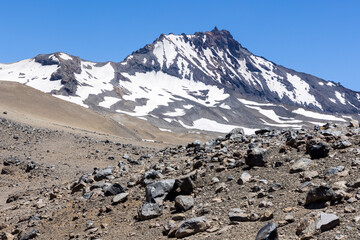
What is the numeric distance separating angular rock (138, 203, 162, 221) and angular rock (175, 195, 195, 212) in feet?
1.43

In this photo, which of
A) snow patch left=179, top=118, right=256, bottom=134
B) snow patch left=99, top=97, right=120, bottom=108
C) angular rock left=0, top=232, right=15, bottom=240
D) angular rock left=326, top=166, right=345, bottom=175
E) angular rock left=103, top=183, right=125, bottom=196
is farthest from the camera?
snow patch left=99, top=97, right=120, bottom=108

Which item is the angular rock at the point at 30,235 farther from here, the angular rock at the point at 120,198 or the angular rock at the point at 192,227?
the angular rock at the point at 192,227

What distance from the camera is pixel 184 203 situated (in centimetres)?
827

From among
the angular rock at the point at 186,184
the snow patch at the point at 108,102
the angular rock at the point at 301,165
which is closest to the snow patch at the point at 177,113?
the snow patch at the point at 108,102

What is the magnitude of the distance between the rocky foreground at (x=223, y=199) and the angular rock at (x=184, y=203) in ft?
0.08

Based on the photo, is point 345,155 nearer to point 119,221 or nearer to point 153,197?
point 153,197

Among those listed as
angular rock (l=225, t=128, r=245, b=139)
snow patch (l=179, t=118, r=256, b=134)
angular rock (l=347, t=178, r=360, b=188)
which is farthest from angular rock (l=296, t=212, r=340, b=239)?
snow patch (l=179, t=118, r=256, b=134)

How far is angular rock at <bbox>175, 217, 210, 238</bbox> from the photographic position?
7.09 meters

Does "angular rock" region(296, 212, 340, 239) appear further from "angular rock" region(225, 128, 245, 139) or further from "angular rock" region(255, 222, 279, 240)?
"angular rock" region(225, 128, 245, 139)

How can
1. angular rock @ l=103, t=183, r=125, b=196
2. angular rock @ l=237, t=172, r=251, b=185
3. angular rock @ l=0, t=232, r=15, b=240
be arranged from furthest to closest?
angular rock @ l=103, t=183, r=125, b=196
angular rock @ l=0, t=232, r=15, b=240
angular rock @ l=237, t=172, r=251, b=185

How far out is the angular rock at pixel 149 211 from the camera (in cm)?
829

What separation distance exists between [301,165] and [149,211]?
3.85 meters

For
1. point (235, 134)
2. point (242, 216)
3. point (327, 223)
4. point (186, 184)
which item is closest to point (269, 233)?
point (327, 223)

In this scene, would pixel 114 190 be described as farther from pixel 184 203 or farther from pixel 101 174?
pixel 184 203
